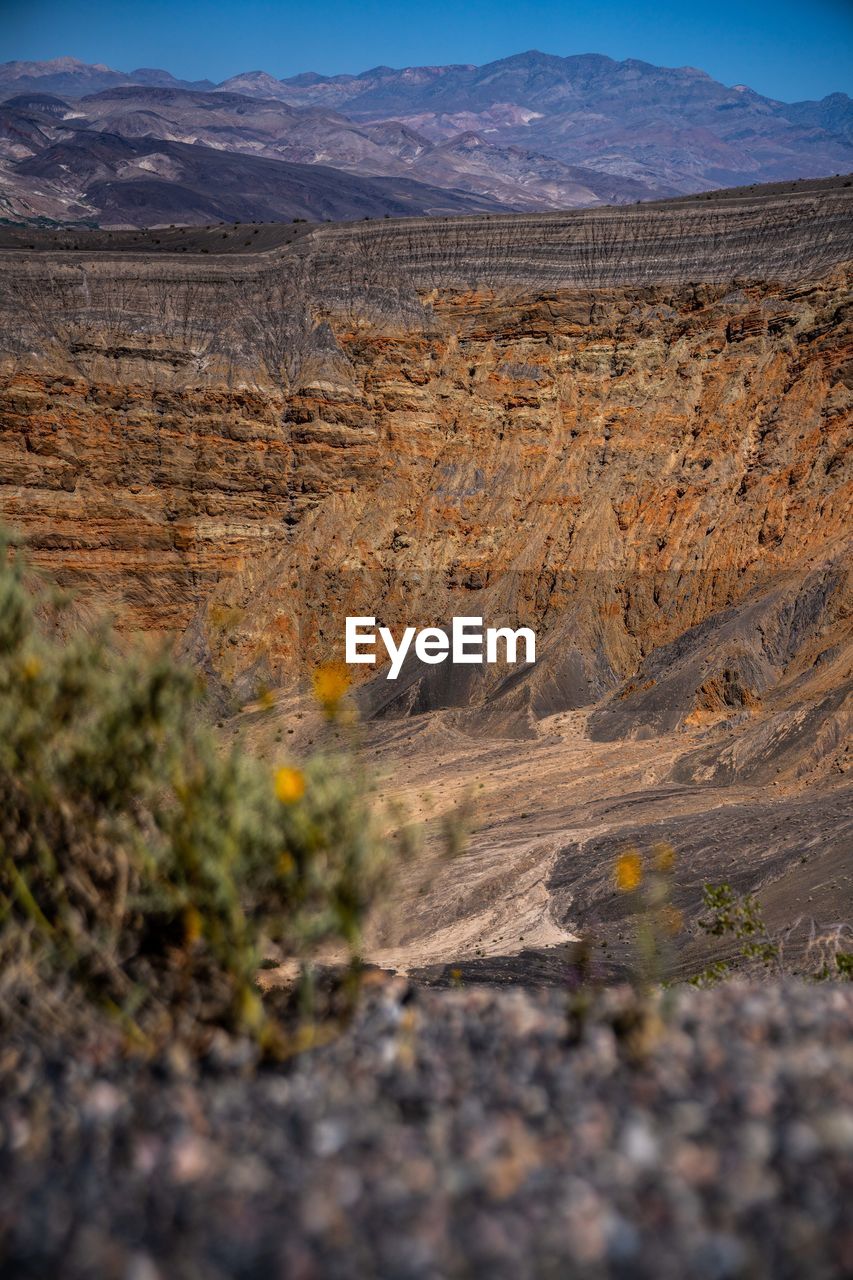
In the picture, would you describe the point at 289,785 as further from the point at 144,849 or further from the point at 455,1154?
the point at 455,1154

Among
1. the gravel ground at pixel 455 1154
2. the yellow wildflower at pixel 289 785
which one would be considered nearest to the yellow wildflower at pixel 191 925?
the gravel ground at pixel 455 1154

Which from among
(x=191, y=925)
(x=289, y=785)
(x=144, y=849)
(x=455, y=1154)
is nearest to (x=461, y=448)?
(x=144, y=849)

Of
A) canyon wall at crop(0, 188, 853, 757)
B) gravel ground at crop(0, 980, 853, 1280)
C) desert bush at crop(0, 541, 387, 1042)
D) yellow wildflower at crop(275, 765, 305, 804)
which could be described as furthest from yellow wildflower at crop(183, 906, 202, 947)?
canyon wall at crop(0, 188, 853, 757)

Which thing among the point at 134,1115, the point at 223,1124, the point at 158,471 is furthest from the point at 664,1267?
the point at 158,471

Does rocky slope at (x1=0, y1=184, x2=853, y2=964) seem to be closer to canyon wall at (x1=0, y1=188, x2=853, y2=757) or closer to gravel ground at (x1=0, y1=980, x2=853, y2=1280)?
canyon wall at (x1=0, y1=188, x2=853, y2=757)

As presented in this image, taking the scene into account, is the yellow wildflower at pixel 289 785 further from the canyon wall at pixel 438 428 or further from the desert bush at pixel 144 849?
the canyon wall at pixel 438 428

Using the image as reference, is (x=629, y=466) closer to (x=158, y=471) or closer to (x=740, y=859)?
(x=158, y=471)
